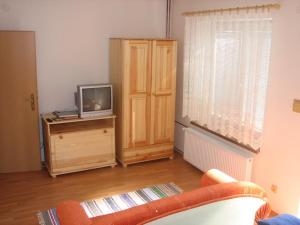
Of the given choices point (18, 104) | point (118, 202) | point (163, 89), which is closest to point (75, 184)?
point (118, 202)

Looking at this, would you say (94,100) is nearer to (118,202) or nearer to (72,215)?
(118,202)

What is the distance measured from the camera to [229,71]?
369 centimetres

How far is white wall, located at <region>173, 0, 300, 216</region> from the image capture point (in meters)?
2.96

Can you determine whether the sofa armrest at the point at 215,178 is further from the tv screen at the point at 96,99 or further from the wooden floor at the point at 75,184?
the tv screen at the point at 96,99

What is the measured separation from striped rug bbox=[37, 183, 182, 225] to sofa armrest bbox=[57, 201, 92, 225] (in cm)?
123

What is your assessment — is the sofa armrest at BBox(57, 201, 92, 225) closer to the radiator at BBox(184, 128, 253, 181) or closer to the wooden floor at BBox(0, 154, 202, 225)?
the wooden floor at BBox(0, 154, 202, 225)

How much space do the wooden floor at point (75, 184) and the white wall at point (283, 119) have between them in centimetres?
104

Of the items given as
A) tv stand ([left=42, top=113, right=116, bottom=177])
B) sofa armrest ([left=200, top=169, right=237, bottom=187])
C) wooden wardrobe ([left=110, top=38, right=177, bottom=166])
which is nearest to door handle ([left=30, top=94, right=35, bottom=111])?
tv stand ([left=42, top=113, right=116, bottom=177])

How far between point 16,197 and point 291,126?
10.0ft

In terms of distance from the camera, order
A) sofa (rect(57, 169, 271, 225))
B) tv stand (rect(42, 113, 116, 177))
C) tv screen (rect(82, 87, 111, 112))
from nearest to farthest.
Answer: sofa (rect(57, 169, 271, 225)), tv stand (rect(42, 113, 116, 177)), tv screen (rect(82, 87, 111, 112))

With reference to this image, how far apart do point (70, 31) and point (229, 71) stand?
2.23 metres

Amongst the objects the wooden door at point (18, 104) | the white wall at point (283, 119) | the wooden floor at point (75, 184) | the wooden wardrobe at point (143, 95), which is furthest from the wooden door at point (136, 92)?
the white wall at point (283, 119)

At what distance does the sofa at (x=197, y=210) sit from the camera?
68.9 inches

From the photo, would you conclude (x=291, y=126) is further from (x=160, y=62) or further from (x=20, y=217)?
(x=20, y=217)
